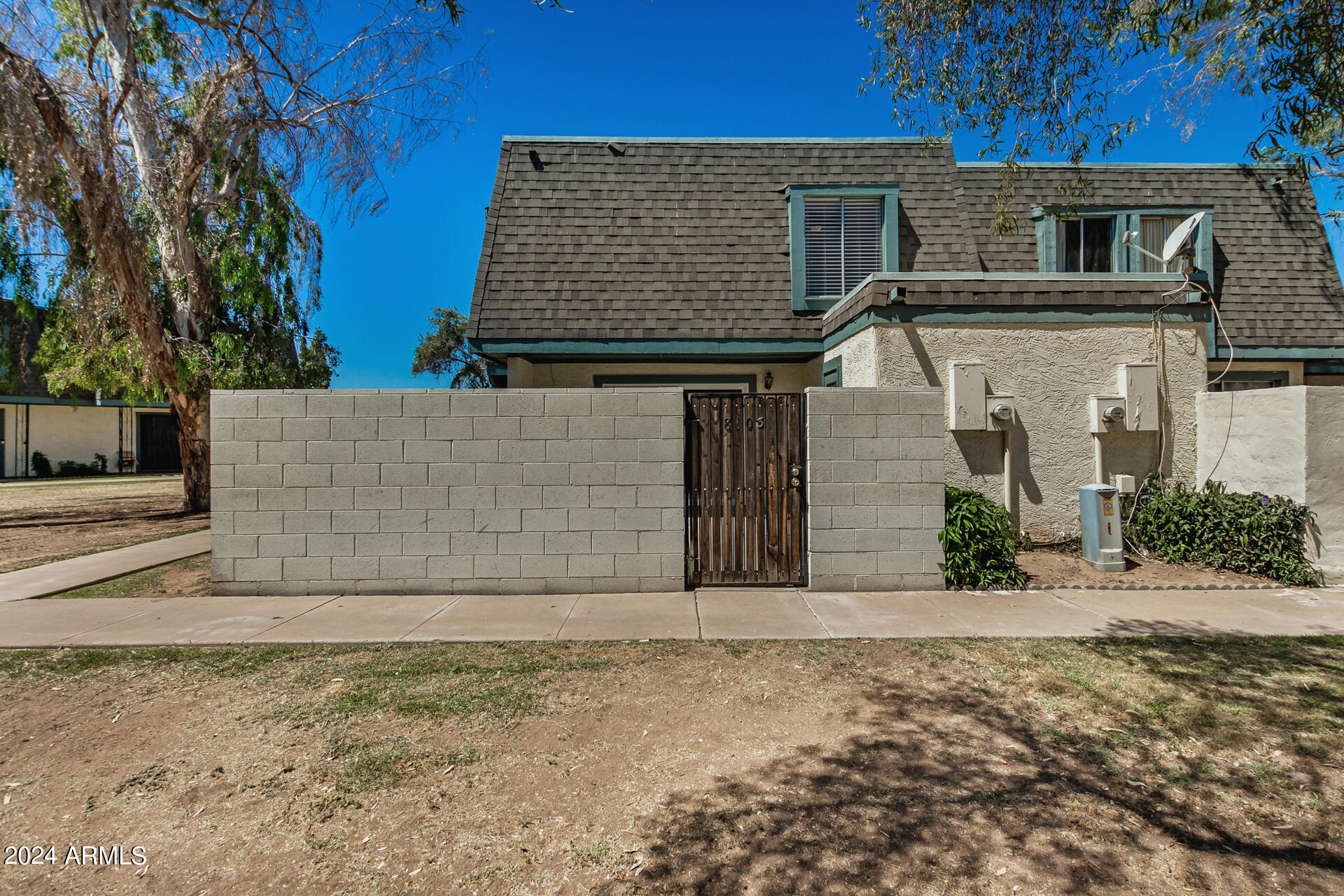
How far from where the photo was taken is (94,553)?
9.53 metres

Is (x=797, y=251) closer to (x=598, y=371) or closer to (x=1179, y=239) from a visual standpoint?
(x=598, y=371)

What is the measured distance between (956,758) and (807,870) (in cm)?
131

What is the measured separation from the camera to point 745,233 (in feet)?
36.9

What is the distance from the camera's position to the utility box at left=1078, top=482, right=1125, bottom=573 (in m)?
7.61

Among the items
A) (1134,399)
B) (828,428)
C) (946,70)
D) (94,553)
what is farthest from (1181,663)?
(94,553)

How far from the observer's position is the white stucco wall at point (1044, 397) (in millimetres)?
8344

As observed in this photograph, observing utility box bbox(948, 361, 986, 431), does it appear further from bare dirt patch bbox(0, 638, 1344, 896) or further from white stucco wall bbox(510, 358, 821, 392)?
bare dirt patch bbox(0, 638, 1344, 896)

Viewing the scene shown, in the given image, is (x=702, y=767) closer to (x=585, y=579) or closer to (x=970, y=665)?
(x=970, y=665)

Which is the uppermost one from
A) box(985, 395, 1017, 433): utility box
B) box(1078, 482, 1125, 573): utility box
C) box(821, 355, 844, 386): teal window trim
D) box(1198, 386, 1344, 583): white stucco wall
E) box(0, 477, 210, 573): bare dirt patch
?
box(821, 355, 844, 386): teal window trim

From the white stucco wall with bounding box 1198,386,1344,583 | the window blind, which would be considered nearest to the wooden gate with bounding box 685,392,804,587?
the window blind

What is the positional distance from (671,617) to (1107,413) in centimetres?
591

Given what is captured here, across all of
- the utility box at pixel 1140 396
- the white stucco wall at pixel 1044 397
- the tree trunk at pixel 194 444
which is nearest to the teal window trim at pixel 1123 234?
the white stucco wall at pixel 1044 397

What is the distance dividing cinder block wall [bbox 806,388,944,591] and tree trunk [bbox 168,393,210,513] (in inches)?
469

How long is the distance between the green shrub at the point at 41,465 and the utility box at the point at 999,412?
33537 mm
